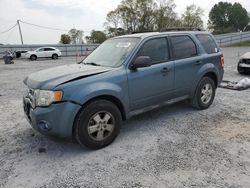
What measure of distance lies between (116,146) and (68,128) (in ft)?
2.79

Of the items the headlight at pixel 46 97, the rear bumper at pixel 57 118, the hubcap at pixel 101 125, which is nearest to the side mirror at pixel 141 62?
the hubcap at pixel 101 125

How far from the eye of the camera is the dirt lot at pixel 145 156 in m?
3.12

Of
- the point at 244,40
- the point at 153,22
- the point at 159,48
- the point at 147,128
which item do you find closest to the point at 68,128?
the point at 147,128

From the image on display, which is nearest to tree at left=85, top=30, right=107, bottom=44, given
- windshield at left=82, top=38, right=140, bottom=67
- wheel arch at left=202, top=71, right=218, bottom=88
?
wheel arch at left=202, top=71, right=218, bottom=88

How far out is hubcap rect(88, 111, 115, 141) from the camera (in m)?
3.81

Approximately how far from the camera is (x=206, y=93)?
18.5ft

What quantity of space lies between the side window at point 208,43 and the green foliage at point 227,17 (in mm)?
72373

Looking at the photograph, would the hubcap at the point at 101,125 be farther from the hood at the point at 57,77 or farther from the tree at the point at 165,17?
the tree at the point at 165,17

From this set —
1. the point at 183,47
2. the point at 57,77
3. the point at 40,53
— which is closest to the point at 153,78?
the point at 183,47

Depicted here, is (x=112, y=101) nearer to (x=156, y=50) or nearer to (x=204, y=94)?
(x=156, y=50)

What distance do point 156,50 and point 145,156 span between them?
77.8 inches

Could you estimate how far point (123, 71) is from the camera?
411 cm

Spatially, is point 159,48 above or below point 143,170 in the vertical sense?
above

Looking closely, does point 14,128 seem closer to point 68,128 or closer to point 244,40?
point 68,128
